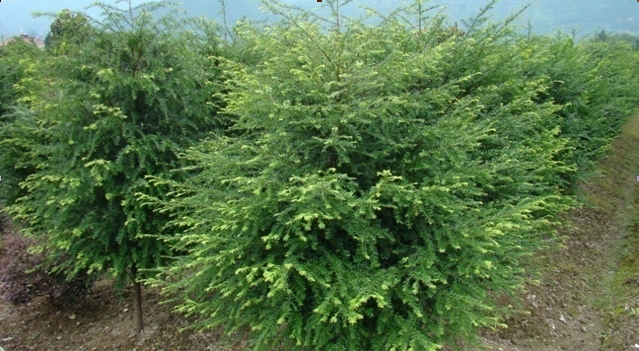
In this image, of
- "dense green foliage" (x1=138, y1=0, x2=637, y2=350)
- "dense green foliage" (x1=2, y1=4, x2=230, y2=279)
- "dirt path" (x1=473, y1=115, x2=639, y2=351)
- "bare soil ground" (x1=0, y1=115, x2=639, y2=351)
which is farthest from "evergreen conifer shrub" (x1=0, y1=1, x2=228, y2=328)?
"dirt path" (x1=473, y1=115, x2=639, y2=351)

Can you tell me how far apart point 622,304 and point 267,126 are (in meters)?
6.15

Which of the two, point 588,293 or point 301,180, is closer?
point 301,180

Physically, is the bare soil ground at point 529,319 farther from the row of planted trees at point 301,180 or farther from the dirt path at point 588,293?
the row of planted trees at point 301,180

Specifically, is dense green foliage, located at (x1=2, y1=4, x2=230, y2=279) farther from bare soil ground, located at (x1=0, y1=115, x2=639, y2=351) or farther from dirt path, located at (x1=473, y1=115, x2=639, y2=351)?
dirt path, located at (x1=473, y1=115, x2=639, y2=351)

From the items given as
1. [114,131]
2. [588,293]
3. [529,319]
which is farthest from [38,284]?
[588,293]

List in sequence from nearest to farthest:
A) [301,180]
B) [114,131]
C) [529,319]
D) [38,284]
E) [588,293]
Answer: [301,180] → [114,131] → [529,319] → [38,284] → [588,293]

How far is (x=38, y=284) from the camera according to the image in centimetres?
653

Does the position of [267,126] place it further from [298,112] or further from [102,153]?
[102,153]

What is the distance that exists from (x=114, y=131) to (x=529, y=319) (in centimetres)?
595

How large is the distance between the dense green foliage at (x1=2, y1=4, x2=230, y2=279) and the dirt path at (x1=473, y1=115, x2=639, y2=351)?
149 inches

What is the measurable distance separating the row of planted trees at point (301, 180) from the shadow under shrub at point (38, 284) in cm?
155

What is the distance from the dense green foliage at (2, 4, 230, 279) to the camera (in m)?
4.66

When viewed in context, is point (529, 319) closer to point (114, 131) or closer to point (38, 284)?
point (114, 131)

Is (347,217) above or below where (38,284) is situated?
above
